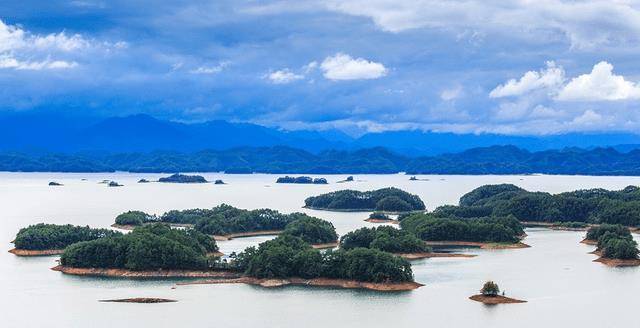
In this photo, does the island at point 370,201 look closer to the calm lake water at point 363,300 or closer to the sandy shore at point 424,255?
the calm lake water at point 363,300

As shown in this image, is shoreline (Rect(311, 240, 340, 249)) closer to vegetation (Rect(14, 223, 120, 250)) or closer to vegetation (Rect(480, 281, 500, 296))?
vegetation (Rect(14, 223, 120, 250))

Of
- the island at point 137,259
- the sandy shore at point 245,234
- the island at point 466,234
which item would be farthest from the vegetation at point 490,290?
the sandy shore at point 245,234

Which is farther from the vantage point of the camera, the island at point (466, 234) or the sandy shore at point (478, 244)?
the island at point (466, 234)

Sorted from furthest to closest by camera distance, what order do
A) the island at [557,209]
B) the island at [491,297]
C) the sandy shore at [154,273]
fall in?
the island at [557,209], the sandy shore at [154,273], the island at [491,297]

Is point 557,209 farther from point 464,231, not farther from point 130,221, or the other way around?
point 130,221

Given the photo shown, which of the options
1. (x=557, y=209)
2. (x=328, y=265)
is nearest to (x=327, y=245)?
(x=328, y=265)

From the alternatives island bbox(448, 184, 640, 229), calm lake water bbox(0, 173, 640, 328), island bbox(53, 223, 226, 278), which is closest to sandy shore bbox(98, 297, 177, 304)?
calm lake water bbox(0, 173, 640, 328)

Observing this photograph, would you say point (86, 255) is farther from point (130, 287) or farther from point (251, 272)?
point (251, 272)

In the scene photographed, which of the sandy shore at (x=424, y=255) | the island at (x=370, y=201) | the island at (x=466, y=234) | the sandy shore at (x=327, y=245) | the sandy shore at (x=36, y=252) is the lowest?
the sandy shore at (x=424, y=255)
